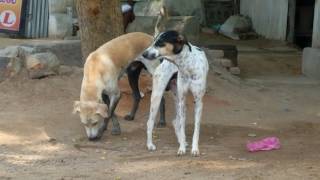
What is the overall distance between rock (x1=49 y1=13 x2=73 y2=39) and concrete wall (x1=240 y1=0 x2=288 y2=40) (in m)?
5.54

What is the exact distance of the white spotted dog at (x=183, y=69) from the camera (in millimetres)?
6289

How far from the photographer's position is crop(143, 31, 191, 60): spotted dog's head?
20.4 feet

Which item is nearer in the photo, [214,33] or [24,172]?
[24,172]

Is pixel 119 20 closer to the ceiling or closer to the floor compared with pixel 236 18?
closer to the ceiling

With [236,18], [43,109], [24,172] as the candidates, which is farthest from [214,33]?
[24,172]

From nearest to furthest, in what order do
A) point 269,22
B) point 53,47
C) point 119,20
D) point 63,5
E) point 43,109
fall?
point 43,109 < point 119,20 < point 53,47 < point 63,5 < point 269,22

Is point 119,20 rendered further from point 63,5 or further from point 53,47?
point 63,5

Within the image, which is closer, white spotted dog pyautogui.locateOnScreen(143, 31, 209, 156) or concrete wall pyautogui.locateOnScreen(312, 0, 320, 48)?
white spotted dog pyautogui.locateOnScreen(143, 31, 209, 156)

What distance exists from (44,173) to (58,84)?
12.9 ft

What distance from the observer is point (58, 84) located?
9.59 meters

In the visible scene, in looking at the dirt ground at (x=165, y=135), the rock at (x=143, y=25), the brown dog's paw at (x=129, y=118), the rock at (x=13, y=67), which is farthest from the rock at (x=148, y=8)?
the brown dog's paw at (x=129, y=118)

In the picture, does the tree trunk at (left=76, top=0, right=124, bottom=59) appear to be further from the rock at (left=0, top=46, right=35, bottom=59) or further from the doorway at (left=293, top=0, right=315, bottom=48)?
the doorway at (left=293, top=0, right=315, bottom=48)

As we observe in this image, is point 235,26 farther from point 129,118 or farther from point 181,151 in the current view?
point 181,151

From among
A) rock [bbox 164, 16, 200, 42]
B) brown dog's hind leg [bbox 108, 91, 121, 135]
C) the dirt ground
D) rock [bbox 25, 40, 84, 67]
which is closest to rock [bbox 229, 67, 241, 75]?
the dirt ground
